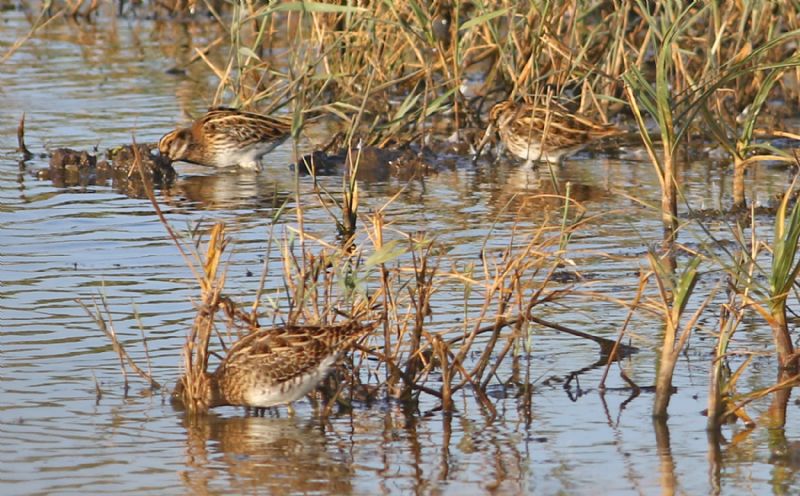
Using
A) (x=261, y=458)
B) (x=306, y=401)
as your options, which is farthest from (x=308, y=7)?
(x=261, y=458)

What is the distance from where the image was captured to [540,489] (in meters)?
5.75

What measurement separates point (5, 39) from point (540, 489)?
1518 centimetres

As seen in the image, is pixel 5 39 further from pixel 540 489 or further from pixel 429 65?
pixel 540 489

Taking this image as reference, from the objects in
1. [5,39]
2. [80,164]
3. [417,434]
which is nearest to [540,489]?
[417,434]

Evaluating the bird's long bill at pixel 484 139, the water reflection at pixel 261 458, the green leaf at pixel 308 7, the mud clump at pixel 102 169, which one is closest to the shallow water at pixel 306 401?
the water reflection at pixel 261 458

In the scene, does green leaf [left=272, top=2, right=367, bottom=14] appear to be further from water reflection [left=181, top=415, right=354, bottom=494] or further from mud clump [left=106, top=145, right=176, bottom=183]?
mud clump [left=106, top=145, right=176, bottom=183]

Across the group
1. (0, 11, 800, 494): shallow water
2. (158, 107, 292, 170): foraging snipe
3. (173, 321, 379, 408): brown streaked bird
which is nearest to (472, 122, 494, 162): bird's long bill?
(0, 11, 800, 494): shallow water

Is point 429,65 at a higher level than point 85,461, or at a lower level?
higher

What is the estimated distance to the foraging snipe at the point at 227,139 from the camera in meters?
13.0

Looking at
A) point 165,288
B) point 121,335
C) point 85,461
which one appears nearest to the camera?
point 85,461

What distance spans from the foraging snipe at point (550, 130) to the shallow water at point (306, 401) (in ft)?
0.98

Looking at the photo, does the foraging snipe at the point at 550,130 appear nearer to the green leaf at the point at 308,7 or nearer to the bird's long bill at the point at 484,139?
the bird's long bill at the point at 484,139

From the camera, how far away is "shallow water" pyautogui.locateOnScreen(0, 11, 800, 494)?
233 inches

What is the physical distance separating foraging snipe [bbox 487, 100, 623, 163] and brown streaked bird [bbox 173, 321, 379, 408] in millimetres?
6392
